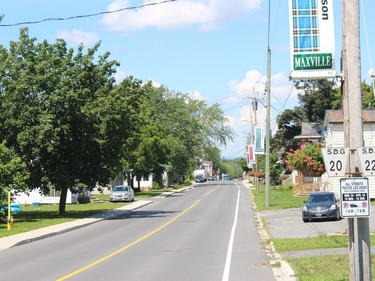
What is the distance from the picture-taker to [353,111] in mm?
9281

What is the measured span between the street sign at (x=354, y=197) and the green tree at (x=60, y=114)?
2344 centimetres

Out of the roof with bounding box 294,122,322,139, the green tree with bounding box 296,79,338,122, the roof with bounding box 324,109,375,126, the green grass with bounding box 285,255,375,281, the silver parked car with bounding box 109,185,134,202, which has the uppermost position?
the green tree with bounding box 296,79,338,122

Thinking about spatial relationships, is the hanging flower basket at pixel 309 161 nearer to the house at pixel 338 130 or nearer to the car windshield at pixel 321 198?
the house at pixel 338 130

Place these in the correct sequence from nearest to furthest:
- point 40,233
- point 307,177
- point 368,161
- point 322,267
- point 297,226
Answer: point 368,161, point 322,267, point 40,233, point 297,226, point 307,177

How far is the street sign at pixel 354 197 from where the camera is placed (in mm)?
8594

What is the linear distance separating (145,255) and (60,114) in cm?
1675

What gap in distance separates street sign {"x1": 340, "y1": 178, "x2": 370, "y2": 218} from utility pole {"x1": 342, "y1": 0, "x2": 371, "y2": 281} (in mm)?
337

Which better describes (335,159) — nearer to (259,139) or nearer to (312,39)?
(312,39)

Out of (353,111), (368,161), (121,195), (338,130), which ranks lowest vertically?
(121,195)

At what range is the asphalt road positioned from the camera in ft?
43.3

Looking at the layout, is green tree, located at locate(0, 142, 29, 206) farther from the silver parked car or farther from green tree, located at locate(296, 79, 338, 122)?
green tree, located at locate(296, 79, 338, 122)

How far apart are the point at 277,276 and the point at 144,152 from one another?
5081 cm

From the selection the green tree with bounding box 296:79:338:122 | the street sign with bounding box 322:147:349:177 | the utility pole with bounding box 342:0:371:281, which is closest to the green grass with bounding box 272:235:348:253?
the utility pole with bounding box 342:0:371:281

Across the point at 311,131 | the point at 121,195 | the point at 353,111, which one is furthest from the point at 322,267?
the point at 311,131
